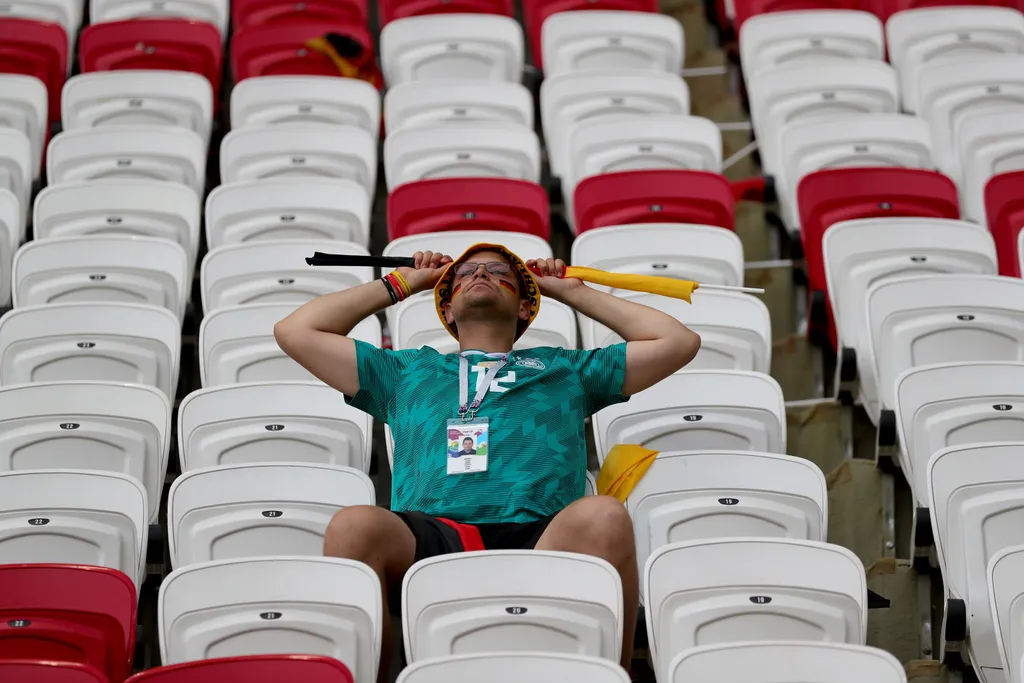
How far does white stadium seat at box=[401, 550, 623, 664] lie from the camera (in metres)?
3.59

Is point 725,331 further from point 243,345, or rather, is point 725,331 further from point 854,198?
point 243,345

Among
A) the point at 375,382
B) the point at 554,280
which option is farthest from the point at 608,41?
the point at 375,382

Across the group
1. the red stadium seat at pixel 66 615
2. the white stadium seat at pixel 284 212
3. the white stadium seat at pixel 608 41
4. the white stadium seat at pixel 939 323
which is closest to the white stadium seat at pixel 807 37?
the white stadium seat at pixel 608 41

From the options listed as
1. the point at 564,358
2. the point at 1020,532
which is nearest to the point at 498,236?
the point at 564,358

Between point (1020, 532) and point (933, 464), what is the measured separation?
0.29m

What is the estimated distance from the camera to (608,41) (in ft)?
24.2

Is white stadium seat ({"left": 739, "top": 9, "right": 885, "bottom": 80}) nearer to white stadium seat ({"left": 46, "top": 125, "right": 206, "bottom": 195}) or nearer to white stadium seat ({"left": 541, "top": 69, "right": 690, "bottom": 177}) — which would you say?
white stadium seat ({"left": 541, "top": 69, "right": 690, "bottom": 177})

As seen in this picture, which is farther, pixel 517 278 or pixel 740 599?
pixel 517 278

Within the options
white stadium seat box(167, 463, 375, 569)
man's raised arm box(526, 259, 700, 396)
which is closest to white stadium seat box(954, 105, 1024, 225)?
man's raised arm box(526, 259, 700, 396)

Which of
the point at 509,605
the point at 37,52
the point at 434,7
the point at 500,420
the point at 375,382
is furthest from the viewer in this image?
the point at 434,7

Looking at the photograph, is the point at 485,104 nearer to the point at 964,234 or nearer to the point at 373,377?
the point at 964,234

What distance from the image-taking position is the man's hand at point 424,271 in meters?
4.49

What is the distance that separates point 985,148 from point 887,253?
1.17m

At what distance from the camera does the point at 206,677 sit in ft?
10.8
